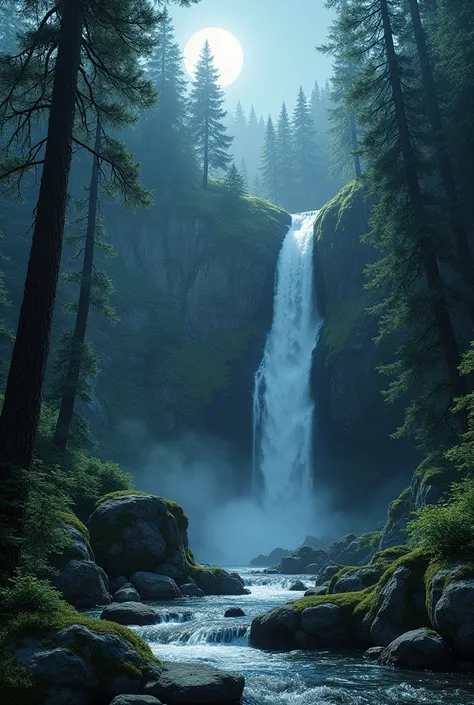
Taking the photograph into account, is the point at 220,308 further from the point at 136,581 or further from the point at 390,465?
the point at 136,581

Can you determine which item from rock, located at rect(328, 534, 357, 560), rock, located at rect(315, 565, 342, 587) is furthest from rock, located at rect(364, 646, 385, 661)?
rock, located at rect(328, 534, 357, 560)

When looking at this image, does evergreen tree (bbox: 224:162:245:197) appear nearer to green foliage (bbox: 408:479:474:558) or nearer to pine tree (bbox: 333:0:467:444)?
pine tree (bbox: 333:0:467:444)

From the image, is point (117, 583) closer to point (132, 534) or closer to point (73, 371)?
point (132, 534)

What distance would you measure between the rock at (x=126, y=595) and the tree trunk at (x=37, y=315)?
369 inches

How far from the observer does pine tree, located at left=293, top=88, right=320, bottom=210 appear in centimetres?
8331

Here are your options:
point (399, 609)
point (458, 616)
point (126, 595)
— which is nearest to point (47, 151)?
point (458, 616)

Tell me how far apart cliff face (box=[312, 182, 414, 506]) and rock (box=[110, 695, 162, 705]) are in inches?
1249

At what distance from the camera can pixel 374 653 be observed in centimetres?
918

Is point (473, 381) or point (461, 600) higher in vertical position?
point (473, 381)

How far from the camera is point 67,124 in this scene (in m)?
9.02

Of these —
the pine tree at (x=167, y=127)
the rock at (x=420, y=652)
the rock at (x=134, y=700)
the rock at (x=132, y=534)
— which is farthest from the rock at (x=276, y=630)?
the pine tree at (x=167, y=127)

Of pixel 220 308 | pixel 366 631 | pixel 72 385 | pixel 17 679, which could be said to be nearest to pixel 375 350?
pixel 220 308

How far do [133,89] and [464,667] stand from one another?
38.3ft

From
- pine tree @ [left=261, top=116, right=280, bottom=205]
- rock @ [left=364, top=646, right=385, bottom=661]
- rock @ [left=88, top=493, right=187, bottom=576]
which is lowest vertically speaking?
rock @ [left=364, top=646, right=385, bottom=661]
